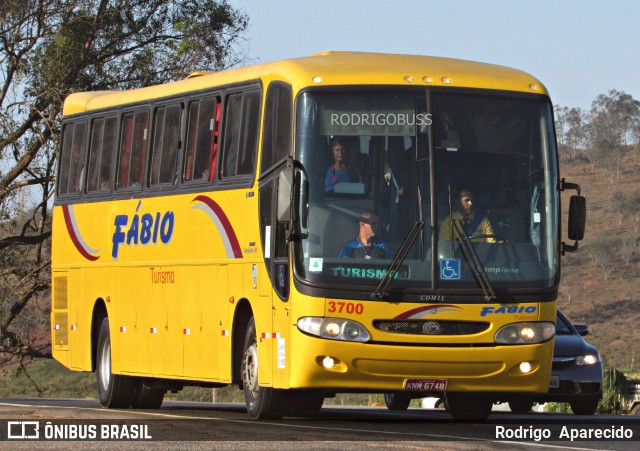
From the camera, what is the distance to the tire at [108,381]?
19500 millimetres

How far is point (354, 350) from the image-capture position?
13859 mm

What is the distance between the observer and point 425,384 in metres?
14.1

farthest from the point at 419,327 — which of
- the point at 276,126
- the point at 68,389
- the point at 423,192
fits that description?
the point at 68,389

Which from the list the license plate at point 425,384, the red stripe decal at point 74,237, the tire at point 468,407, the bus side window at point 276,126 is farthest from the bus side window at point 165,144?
the license plate at point 425,384

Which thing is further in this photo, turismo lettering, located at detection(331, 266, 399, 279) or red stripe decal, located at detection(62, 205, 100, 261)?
red stripe decal, located at detection(62, 205, 100, 261)

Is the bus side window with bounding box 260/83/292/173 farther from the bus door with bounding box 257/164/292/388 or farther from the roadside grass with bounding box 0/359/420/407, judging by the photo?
the roadside grass with bounding box 0/359/420/407

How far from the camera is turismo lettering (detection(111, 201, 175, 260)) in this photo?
1781 centimetres

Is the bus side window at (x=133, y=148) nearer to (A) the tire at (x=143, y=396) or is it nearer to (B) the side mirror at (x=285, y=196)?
(A) the tire at (x=143, y=396)

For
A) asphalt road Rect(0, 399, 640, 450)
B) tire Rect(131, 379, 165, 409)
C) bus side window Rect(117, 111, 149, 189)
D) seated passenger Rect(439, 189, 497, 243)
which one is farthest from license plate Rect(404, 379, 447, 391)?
tire Rect(131, 379, 165, 409)

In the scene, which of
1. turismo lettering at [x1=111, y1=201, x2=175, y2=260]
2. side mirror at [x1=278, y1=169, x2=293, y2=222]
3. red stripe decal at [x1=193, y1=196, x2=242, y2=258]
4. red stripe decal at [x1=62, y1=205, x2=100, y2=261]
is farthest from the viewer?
red stripe decal at [x1=62, y1=205, x2=100, y2=261]

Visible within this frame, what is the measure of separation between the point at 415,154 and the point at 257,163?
185cm

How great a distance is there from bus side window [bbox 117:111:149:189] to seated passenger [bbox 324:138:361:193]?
4.97 m

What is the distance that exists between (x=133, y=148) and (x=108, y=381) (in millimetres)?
2987

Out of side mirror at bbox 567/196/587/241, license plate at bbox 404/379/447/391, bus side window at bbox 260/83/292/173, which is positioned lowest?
license plate at bbox 404/379/447/391
